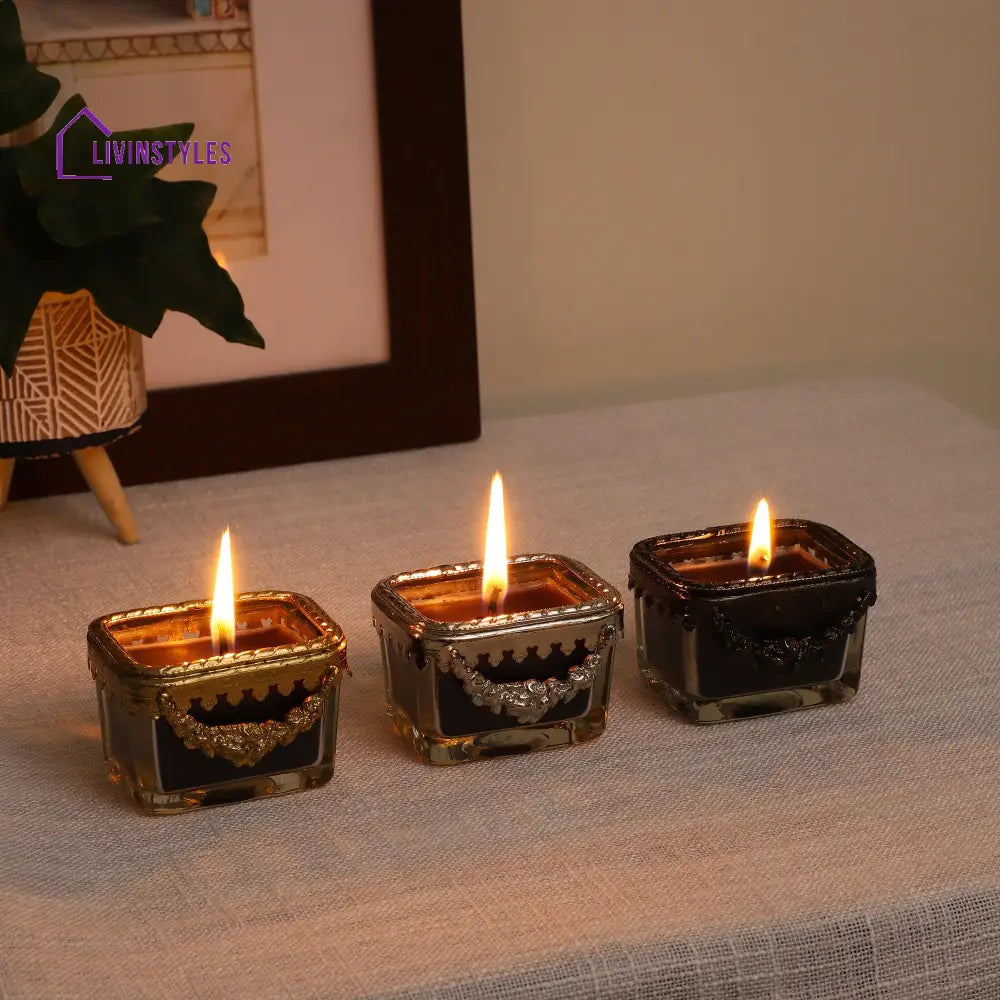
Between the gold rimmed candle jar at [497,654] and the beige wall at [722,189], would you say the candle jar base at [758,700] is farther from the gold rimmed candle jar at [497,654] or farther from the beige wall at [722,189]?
the beige wall at [722,189]

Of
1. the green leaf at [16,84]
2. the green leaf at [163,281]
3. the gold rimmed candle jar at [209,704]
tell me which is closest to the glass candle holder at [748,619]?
the gold rimmed candle jar at [209,704]

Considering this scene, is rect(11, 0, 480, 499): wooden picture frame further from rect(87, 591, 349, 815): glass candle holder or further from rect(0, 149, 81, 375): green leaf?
rect(87, 591, 349, 815): glass candle holder

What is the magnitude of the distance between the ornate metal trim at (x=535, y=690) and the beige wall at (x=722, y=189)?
582 mm

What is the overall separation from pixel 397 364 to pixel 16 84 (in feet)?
1.01

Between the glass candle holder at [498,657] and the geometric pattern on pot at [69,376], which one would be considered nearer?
the glass candle holder at [498,657]

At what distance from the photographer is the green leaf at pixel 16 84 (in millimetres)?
729

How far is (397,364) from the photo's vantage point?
973mm

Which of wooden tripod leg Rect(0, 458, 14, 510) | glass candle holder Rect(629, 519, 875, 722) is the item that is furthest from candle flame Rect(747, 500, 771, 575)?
wooden tripod leg Rect(0, 458, 14, 510)

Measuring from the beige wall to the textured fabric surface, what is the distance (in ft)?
Result: 1.20

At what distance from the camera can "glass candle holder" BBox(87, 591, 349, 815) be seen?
0.54 m

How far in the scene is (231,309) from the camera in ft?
2.48

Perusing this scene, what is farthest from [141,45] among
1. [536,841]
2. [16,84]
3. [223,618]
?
[536,841]

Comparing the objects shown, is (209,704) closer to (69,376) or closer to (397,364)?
(69,376)

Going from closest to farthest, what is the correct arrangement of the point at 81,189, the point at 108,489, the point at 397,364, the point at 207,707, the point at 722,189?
the point at 207,707 < the point at 81,189 < the point at 108,489 < the point at 397,364 < the point at 722,189
